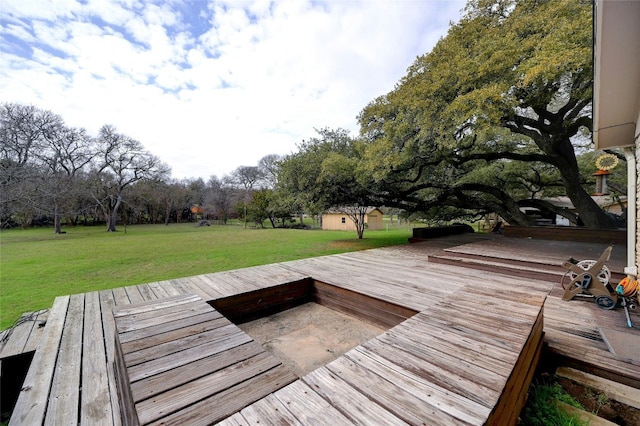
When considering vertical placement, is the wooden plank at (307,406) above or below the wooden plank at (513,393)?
above

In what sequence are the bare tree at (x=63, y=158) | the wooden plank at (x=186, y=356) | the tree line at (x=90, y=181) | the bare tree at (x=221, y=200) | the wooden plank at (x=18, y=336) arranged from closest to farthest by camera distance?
the wooden plank at (x=186, y=356), the wooden plank at (x=18, y=336), the tree line at (x=90, y=181), the bare tree at (x=63, y=158), the bare tree at (x=221, y=200)

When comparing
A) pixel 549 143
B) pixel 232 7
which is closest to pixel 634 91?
pixel 549 143

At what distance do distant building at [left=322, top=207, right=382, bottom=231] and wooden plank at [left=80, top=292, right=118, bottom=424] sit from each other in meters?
20.0

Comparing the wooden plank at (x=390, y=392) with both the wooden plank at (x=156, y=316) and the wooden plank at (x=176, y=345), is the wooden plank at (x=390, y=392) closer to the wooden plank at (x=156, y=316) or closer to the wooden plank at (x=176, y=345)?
the wooden plank at (x=176, y=345)

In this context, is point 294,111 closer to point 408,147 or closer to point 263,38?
point 263,38

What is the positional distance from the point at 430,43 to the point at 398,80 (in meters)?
1.26

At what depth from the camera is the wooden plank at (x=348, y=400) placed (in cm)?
101

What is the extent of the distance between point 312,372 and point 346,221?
858 inches

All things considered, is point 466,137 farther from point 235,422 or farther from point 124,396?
point 124,396

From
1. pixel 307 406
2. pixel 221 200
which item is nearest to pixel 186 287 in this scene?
pixel 307 406

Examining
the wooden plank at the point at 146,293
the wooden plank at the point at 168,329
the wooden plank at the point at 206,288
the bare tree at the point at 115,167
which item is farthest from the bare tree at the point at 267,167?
the wooden plank at the point at 168,329

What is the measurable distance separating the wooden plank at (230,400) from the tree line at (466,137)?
551 cm

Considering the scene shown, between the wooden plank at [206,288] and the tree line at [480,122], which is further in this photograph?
the tree line at [480,122]

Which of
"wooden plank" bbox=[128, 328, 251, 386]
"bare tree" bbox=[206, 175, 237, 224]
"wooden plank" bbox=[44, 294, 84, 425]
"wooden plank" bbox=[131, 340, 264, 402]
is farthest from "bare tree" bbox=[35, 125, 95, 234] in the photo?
"wooden plank" bbox=[131, 340, 264, 402]
